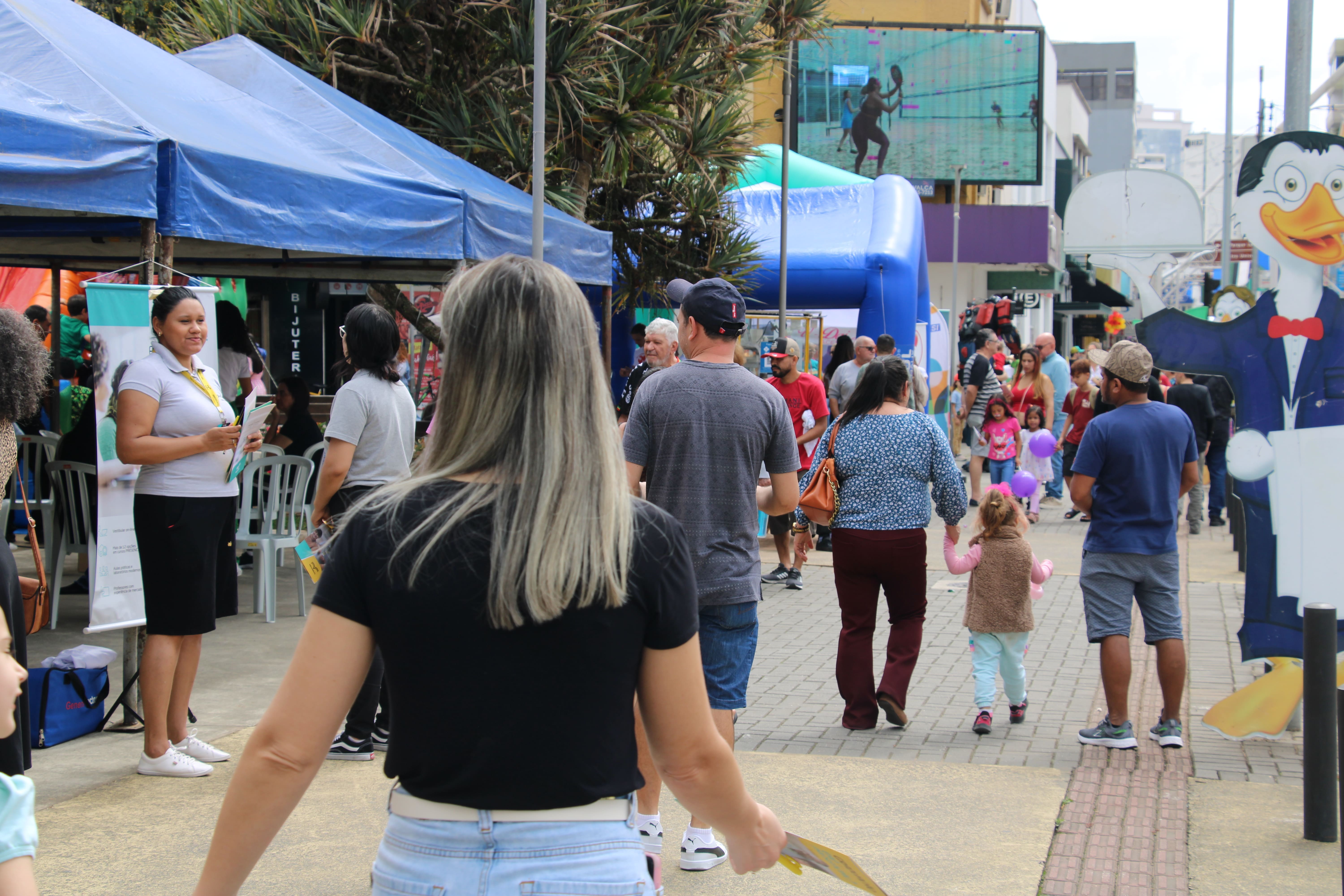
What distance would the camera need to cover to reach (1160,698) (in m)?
6.43

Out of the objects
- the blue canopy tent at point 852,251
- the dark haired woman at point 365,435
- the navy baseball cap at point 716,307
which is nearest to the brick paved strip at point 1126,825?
the navy baseball cap at point 716,307

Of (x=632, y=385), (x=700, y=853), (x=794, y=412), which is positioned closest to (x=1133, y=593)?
(x=700, y=853)

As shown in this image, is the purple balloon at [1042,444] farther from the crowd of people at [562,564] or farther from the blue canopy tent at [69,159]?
the blue canopy tent at [69,159]

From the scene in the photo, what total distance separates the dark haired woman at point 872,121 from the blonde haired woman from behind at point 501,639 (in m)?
34.8

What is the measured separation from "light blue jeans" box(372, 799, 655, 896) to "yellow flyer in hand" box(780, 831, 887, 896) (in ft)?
1.06

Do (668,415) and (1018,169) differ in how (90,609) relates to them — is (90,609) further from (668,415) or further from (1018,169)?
(1018,169)

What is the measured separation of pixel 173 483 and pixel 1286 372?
475 cm

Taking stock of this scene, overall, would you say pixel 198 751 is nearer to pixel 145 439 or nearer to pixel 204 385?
pixel 145 439

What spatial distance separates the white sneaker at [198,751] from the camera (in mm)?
4949

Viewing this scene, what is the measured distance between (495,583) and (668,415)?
8.02 feet

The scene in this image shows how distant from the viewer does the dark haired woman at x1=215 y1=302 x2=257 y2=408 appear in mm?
7309

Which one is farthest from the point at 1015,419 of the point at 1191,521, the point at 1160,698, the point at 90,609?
the point at 90,609

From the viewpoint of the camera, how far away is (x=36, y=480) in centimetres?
769

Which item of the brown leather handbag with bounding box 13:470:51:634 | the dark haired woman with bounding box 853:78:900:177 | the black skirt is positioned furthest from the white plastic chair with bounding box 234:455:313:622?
the dark haired woman with bounding box 853:78:900:177
